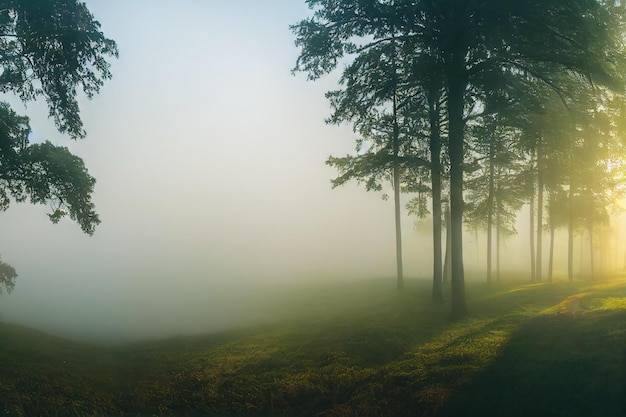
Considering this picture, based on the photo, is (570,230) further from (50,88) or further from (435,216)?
(50,88)

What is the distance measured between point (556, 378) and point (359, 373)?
4.64 metres

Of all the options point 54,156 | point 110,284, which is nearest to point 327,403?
point 54,156

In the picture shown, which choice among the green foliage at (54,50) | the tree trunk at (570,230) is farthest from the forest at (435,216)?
the tree trunk at (570,230)

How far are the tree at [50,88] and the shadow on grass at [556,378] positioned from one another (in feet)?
52.2

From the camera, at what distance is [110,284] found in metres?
75.1

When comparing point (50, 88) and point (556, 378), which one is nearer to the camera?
point (556, 378)

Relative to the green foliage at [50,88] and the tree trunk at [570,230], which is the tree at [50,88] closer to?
the green foliage at [50,88]

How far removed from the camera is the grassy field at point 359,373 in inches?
344

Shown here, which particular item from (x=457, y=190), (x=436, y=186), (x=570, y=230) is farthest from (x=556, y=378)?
(x=570, y=230)

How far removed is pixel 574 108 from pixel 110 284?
75.5m

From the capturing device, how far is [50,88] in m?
16.1

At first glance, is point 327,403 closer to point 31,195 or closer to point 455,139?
point 455,139

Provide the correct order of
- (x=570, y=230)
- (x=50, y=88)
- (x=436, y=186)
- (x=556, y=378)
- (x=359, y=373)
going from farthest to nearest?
(x=570, y=230) → (x=436, y=186) → (x=50, y=88) → (x=359, y=373) → (x=556, y=378)

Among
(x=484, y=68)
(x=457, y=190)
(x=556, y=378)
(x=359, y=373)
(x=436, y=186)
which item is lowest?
(x=359, y=373)
